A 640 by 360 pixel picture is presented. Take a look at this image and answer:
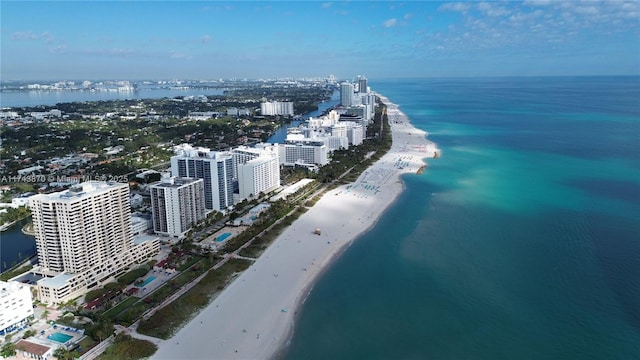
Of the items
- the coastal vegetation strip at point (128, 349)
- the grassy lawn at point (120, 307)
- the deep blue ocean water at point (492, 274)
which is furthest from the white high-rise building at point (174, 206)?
the coastal vegetation strip at point (128, 349)

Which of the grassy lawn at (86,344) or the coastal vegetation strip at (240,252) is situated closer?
the grassy lawn at (86,344)

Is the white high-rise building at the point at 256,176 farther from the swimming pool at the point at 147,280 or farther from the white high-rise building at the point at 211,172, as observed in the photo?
the swimming pool at the point at 147,280

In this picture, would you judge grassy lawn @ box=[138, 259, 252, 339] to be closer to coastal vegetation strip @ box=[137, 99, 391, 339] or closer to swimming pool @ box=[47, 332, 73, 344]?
coastal vegetation strip @ box=[137, 99, 391, 339]

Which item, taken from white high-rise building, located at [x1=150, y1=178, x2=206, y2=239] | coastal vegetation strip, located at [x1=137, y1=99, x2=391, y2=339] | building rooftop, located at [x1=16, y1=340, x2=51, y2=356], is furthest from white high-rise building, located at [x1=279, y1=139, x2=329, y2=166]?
building rooftop, located at [x1=16, y1=340, x2=51, y2=356]

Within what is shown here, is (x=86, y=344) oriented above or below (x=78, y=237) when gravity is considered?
below

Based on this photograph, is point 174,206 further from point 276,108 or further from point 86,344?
point 276,108

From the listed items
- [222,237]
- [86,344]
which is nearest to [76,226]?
[86,344]
